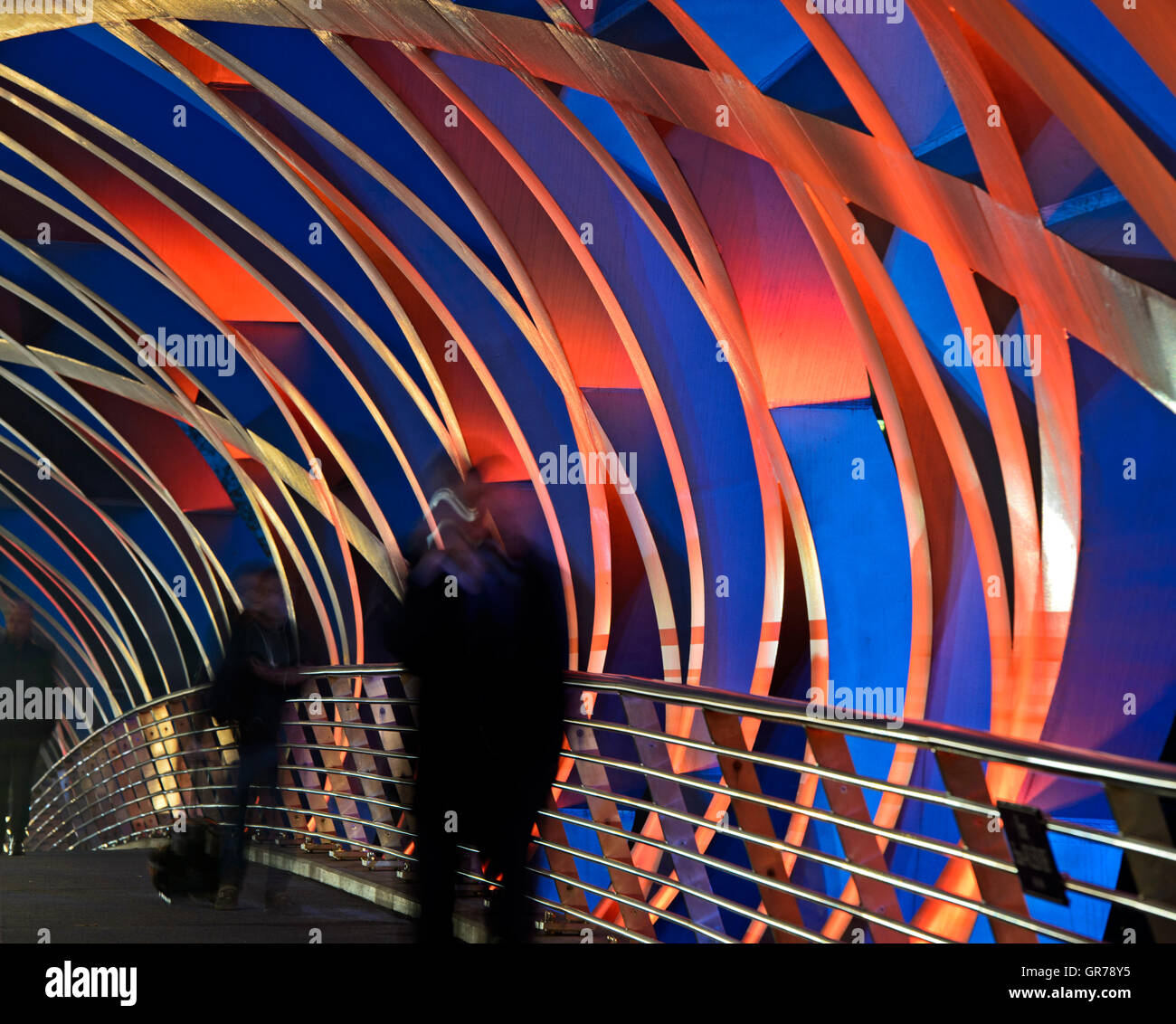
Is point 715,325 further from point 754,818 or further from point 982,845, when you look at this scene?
point 982,845

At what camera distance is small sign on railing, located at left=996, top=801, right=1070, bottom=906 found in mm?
3604

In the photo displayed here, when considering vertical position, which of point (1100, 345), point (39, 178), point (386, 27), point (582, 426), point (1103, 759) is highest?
point (39, 178)

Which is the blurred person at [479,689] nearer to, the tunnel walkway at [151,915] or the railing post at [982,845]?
the tunnel walkway at [151,915]

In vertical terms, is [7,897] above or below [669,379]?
below

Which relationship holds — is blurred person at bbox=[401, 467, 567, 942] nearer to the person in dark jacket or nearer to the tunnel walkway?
the tunnel walkway

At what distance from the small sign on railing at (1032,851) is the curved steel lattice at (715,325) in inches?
3.9

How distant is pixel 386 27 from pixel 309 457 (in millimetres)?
8694

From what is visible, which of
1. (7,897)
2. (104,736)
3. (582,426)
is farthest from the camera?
(104,736)

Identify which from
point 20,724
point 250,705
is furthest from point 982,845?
point 20,724

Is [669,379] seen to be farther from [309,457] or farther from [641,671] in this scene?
[309,457]

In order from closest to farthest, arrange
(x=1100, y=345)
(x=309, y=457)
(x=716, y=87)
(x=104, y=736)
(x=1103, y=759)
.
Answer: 1. (x=1103, y=759)
2. (x=1100, y=345)
3. (x=716, y=87)
4. (x=309, y=457)
5. (x=104, y=736)

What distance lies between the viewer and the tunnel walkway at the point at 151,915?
6.37m

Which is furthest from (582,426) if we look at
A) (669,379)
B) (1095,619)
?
(1095,619)
